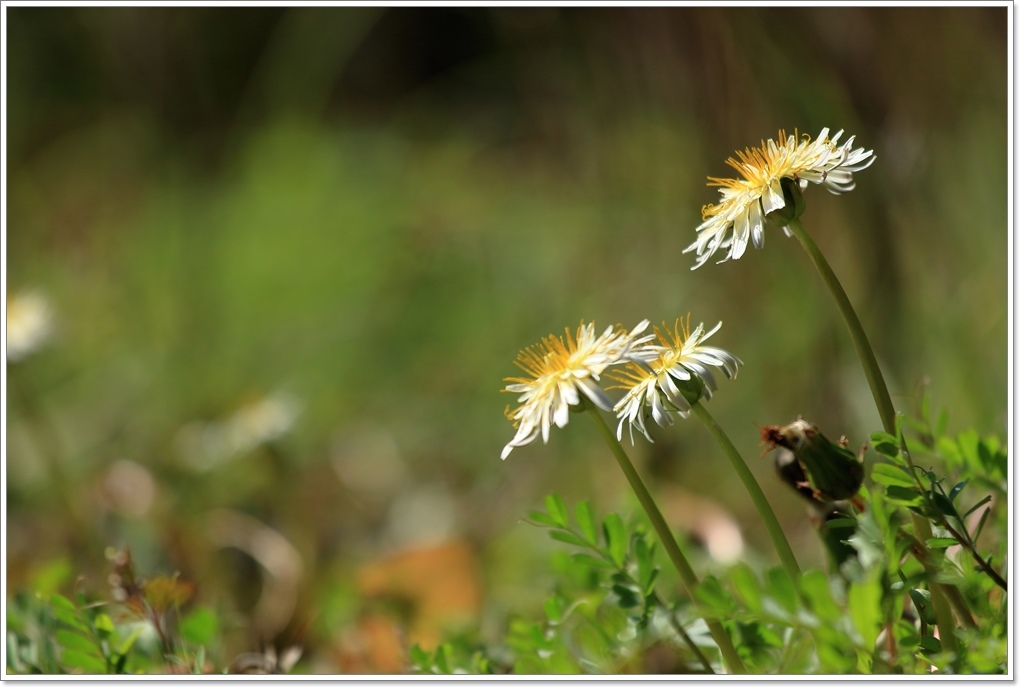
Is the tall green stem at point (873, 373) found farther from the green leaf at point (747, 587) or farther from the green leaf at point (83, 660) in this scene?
the green leaf at point (83, 660)

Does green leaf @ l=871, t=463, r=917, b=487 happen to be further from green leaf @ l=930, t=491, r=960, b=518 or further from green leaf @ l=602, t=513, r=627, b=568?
green leaf @ l=602, t=513, r=627, b=568

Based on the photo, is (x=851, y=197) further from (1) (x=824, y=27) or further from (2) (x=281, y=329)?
(2) (x=281, y=329)

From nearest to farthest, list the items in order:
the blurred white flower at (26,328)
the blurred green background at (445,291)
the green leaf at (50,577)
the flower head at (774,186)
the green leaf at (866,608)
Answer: the green leaf at (866,608)
the flower head at (774,186)
the green leaf at (50,577)
the blurred green background at (445,291)
the blurred white flower at (26,328)

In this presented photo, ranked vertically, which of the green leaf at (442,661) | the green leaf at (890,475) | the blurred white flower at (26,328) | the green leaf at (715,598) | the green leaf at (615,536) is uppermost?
the blurred white flower at (26,328)

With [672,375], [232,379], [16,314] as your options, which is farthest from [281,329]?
[672,375]

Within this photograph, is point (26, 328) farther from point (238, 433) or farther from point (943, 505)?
point (943, 505)

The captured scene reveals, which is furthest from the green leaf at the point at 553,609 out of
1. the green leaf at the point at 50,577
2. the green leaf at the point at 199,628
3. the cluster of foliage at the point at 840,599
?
the green leaf at the point at 50,577
